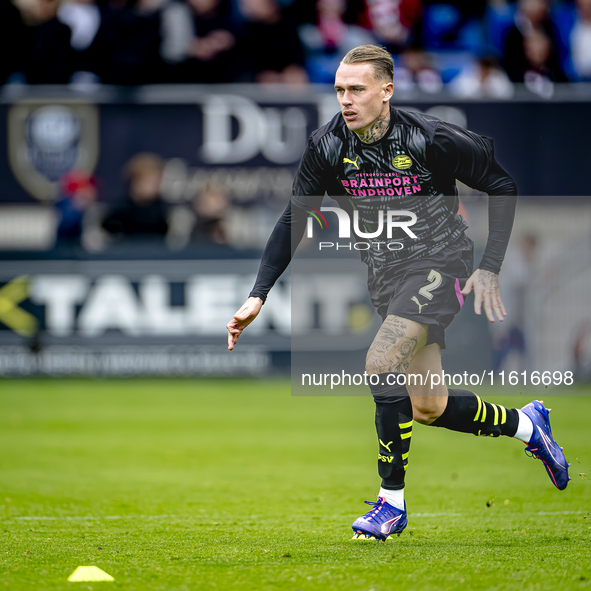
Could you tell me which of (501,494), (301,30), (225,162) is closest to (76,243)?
(225,162)

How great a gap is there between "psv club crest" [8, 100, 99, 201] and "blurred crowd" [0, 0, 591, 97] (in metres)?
1.09

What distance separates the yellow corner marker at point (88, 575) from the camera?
11.5 ft

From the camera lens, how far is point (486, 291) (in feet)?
Answer: 14.6

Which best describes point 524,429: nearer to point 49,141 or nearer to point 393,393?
point 393,393

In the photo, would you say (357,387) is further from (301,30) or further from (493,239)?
(301,30)

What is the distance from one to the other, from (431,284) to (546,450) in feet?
3.44

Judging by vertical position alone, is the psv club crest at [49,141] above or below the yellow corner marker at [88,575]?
above

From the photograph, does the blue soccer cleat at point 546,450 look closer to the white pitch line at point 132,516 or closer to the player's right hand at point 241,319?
the white pitch line at point 132,516

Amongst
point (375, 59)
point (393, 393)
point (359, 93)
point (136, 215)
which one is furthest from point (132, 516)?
point (136, 215)

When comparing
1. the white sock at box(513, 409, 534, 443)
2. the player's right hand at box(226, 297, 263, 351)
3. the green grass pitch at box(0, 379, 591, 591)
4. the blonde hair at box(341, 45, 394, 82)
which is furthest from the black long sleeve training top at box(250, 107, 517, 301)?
the green grass pitch at box(0, 379, 591, 591)

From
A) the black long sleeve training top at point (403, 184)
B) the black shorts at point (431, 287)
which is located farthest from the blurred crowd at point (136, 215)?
the black shorts at point (431, 287)

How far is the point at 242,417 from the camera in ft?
30.2

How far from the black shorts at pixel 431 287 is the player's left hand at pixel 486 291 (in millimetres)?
48

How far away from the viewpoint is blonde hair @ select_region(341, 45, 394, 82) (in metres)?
4.22
